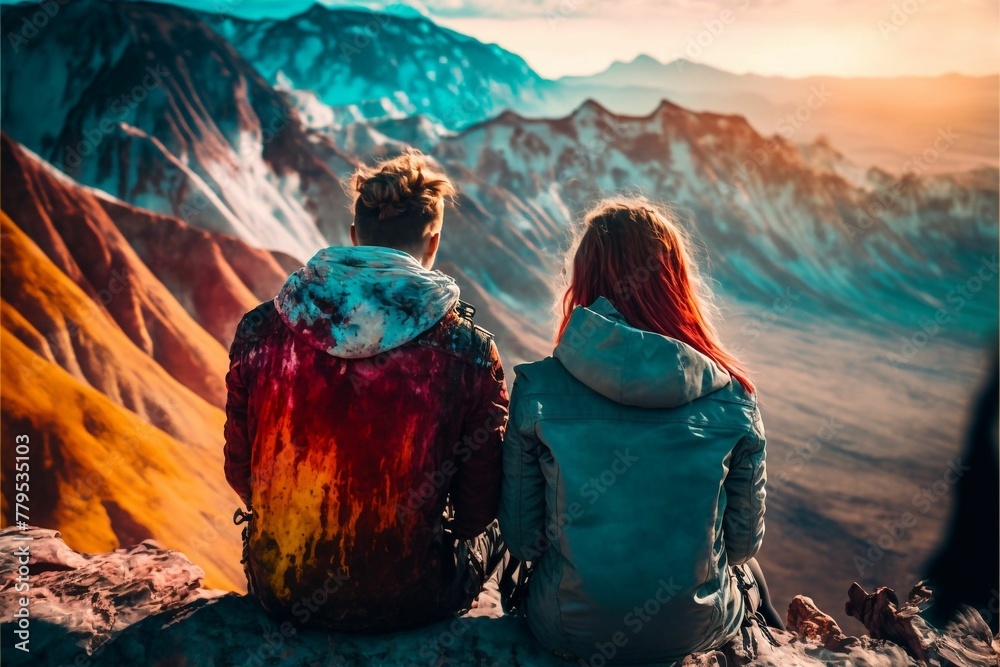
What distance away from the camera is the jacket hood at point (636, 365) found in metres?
1.41

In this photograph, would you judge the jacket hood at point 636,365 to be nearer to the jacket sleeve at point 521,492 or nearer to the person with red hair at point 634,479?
the person with red hair at point 634,479

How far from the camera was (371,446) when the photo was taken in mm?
1515

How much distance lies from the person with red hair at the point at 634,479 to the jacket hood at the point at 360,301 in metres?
0.27

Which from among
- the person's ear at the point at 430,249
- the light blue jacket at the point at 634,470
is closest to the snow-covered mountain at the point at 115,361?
the person's ear at the point at 430,249

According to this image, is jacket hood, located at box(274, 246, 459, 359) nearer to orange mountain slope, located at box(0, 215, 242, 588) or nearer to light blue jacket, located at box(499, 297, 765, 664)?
light blue jacket, located at box(499, 297, 765, 664)

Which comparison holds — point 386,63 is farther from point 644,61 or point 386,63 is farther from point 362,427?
point 362,427

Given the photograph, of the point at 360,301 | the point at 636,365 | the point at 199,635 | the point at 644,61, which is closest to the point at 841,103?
the point at 644,61

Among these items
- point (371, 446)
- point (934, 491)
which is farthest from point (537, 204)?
point (371, 446)

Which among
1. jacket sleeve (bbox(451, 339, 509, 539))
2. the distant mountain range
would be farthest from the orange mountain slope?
the distant mountain range

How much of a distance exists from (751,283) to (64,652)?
1012 cm

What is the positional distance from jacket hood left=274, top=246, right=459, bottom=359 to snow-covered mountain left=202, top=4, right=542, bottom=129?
17.2ft

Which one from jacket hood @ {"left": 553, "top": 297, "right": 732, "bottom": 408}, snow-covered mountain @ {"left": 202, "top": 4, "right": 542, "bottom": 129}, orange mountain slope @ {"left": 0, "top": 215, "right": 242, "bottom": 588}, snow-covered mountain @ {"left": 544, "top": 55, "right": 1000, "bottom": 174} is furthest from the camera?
snow-covered mountain @ {"left": 544, "top": 55, "right": 1000, "bottom": 174}

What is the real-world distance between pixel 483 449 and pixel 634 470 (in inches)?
13.8

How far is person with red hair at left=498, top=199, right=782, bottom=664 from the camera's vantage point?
1.44 m
